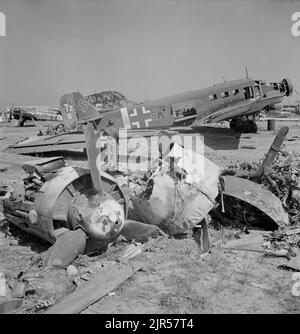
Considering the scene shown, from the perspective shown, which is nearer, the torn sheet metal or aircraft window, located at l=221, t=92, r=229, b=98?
the torn sheet metal

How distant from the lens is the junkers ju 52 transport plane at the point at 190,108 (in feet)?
60.5

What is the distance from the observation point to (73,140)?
15.8m

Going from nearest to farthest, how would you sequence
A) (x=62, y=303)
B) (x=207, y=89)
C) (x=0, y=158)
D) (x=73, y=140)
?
(x=62, y=303), (x=0, y=158), (x=73, y=140), (x=207, y=89)

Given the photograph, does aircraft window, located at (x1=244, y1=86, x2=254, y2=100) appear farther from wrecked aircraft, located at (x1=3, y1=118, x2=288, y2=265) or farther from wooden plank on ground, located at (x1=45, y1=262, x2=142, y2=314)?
wooden plank on ground, located at (x1=45, y1=262, x2=142, y2=314)

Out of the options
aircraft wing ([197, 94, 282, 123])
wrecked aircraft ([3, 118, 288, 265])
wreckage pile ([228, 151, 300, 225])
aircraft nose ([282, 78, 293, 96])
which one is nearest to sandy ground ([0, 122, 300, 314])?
wrecked aircraft ([3, 118, 288, 265])

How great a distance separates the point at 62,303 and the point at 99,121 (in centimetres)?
1489

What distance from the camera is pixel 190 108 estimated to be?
19234mm

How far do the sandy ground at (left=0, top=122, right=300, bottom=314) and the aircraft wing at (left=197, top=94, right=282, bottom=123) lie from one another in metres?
12.9

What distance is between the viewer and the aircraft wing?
18812 millimetres

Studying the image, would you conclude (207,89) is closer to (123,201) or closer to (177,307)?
(123,201)

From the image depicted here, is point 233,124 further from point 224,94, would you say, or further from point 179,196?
point 179,196

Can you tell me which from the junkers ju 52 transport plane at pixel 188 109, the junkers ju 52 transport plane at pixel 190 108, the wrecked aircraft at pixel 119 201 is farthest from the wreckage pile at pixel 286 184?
the junkers ju 52 transport plane at pixel 190 108

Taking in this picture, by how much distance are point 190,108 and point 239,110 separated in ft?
7.67
